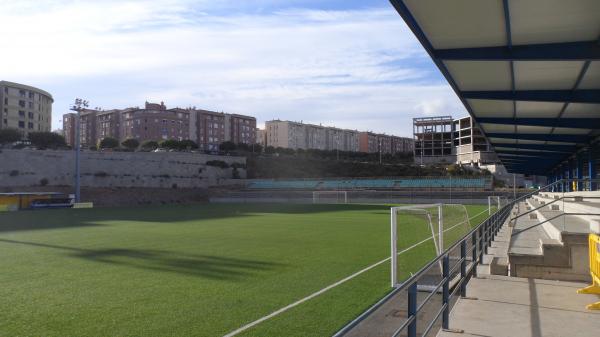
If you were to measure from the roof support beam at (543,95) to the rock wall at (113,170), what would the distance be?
58.9 m

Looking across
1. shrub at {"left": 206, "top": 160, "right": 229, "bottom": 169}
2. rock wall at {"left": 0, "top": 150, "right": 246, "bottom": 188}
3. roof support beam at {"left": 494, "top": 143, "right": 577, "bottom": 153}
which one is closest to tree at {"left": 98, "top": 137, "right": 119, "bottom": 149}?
rock wall at {"left": 0, "top": 150, "right": 246, "bottom": 188}

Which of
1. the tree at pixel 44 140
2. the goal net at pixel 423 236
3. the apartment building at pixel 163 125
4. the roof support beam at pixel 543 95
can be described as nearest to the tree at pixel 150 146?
the tree at pixel 44 140

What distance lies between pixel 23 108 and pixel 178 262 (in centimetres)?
9693

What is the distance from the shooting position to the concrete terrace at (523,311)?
594 centimetres

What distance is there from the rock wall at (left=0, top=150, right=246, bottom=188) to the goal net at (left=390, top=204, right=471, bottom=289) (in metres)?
53.4

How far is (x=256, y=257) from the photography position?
13.9 meters

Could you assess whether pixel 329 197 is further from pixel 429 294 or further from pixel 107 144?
pixel 429 294

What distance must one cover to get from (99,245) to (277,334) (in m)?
12.4

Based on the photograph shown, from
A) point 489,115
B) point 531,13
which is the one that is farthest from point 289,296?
point 489,115

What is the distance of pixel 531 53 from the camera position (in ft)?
26.6

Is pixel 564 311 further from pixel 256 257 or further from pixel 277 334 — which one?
pixel 256 257

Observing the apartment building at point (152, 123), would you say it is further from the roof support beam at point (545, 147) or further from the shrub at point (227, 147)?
the roof support beam at point (545, 147)

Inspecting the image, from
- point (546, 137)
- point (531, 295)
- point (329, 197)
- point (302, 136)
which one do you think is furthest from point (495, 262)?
point (302, 136)

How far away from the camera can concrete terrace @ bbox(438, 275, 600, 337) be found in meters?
5.94
